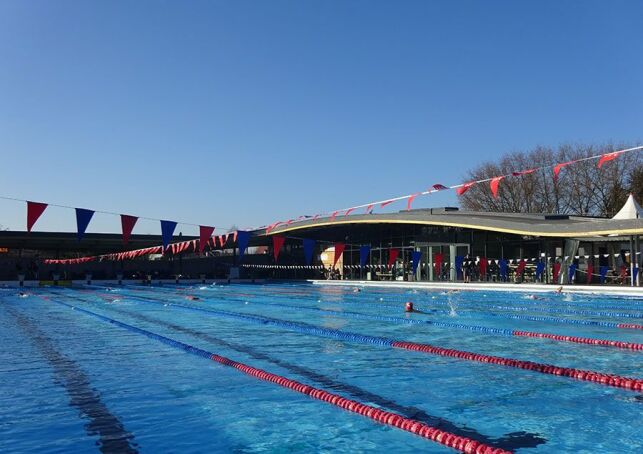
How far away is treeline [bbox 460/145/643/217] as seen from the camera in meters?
35.2

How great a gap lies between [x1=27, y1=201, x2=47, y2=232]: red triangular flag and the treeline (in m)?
27.0

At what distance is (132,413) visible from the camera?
16.1ft

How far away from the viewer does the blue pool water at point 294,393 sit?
4.23 meters

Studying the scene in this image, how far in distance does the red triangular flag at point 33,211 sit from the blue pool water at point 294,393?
7752mm

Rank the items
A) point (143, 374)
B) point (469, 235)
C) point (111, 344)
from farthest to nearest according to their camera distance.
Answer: point (469, 235)
point (111, 344)
point (143, 374)

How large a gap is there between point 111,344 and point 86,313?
630 centimetres

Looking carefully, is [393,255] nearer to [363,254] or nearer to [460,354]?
[363,254]

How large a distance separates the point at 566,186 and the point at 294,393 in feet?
116

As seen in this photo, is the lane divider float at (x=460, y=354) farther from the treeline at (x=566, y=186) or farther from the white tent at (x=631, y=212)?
the treeline at (x=566, y=186)

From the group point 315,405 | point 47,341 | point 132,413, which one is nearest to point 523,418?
point 315,405

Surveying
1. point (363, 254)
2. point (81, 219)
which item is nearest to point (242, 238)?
point (363, 254)

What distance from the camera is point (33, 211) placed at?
17891 mm

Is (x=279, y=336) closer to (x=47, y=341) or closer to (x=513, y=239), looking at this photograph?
Answer: (x=47, y=341)

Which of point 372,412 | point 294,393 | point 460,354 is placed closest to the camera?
point 372,412
